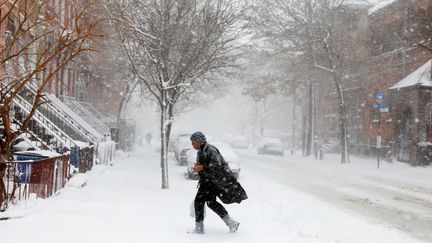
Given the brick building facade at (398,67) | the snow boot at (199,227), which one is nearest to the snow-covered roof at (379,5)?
the brick building facade at (398,67)

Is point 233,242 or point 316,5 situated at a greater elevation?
point 316,5

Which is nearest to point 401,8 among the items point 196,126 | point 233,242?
point 233,242

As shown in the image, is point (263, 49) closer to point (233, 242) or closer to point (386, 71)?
point (386, 71)

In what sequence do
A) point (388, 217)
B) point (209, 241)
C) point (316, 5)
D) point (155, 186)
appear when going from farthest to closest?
point (316, 5) < point (155, 186) < point (388, 217) < point (209, 241)

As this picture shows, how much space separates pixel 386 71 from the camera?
30.4 m

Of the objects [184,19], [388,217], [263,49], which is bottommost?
[388,217]

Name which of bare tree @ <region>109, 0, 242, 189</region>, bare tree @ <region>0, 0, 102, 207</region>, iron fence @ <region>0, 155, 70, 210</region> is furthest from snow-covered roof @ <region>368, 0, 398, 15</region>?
iron fence @ <region>0, 155, 70, 210</region>

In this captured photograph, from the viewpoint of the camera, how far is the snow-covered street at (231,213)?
766 cm

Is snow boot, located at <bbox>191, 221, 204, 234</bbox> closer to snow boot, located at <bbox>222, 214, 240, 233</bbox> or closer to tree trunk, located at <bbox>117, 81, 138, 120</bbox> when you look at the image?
snow boot, located at <bbox>222, 214, 240, 233</bbox>

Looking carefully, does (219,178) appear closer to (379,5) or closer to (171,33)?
(171,33)

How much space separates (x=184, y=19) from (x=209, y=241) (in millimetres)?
8536

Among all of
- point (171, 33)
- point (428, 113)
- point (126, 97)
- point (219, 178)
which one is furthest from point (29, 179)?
point (126, 97)

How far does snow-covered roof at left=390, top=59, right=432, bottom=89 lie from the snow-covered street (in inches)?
344

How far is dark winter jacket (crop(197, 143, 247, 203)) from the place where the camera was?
7422 mm
